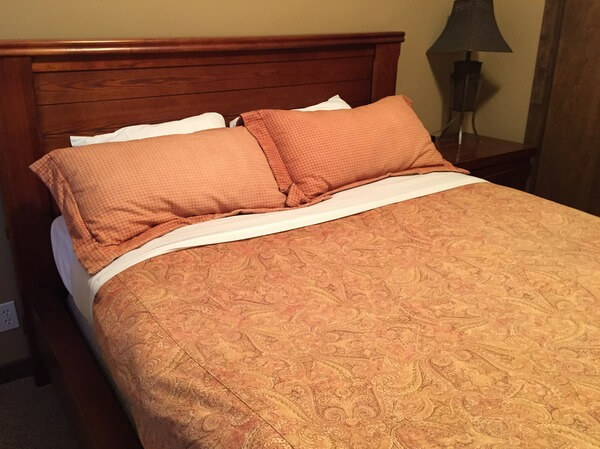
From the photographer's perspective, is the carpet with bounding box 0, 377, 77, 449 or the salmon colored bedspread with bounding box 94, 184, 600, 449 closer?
the salmon colored bedspread with bounding box 94, 184, 600, 449

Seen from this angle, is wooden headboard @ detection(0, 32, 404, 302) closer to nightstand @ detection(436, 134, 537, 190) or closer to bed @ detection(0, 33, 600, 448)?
bed @ detection(0, 33, 600, 448)

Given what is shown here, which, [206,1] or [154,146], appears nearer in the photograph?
[154,146]

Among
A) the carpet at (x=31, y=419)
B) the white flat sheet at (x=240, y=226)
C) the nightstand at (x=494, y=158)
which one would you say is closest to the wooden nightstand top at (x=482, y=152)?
the nightstand at (x=494, y=158)

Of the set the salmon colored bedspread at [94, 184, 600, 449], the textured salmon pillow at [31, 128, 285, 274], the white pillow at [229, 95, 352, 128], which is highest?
the white pillow at [229, 95, 352, 128]

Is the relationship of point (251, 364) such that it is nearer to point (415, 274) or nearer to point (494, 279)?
point (415, 274)

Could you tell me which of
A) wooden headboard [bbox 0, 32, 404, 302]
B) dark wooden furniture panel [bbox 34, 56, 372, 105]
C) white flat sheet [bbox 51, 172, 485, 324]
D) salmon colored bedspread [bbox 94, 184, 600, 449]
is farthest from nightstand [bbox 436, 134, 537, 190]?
salmon colored bedspread [bbox 94, 184, 600, 449]

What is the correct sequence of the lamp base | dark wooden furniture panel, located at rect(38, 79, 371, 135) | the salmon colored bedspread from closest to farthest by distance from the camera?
the salmon colored bedspread < dark wooden furniture panel, located at rect(38, 79, 371, 135) < the lamp base

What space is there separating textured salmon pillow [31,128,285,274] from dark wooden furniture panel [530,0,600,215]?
1.84 meters

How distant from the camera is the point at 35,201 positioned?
6.15ft

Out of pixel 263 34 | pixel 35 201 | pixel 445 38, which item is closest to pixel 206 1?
pixel 263 34

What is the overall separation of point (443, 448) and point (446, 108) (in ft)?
8.54

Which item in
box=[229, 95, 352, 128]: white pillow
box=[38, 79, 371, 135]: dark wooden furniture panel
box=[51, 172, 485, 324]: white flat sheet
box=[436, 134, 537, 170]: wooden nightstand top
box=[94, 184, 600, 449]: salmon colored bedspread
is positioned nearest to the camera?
box=[94, 184, 600, 449]: salmon colored bedspread

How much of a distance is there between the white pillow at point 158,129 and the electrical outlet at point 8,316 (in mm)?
676

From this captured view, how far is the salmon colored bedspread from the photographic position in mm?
948
